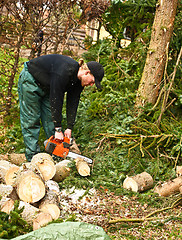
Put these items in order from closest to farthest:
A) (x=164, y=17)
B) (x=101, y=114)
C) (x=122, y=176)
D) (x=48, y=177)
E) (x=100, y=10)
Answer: (x=48, y=177), (x=122, y=176), (x=164, y=17), (x=101, y=114), (x=100, y=10)

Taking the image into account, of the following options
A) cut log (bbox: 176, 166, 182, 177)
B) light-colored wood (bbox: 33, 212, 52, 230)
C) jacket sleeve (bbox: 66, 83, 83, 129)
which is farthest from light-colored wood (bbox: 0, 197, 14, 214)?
cut log (bbox: 176, 166, 182, 177)

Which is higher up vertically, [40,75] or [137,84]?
[40,75]

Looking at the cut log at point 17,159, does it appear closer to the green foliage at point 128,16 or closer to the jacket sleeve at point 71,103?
the jacket sleeve at point 71,103

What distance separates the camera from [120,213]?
2803mm

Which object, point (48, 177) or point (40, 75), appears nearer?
point (48, 177)

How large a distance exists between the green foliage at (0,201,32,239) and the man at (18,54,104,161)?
134 cm

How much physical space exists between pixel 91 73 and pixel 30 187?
4.92 feet

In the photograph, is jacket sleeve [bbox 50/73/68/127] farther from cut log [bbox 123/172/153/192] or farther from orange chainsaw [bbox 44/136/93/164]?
cut log [bbox 123/172/153/192]

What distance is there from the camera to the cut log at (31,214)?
211cm

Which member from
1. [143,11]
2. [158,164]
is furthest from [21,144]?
[143,11]

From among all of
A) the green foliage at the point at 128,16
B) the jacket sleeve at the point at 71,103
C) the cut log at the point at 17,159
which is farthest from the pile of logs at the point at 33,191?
the green foliage at the point at 128,16

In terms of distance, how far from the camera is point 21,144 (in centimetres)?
421

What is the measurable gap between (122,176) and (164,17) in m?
2.58

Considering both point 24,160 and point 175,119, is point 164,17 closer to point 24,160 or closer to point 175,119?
point 175,119
